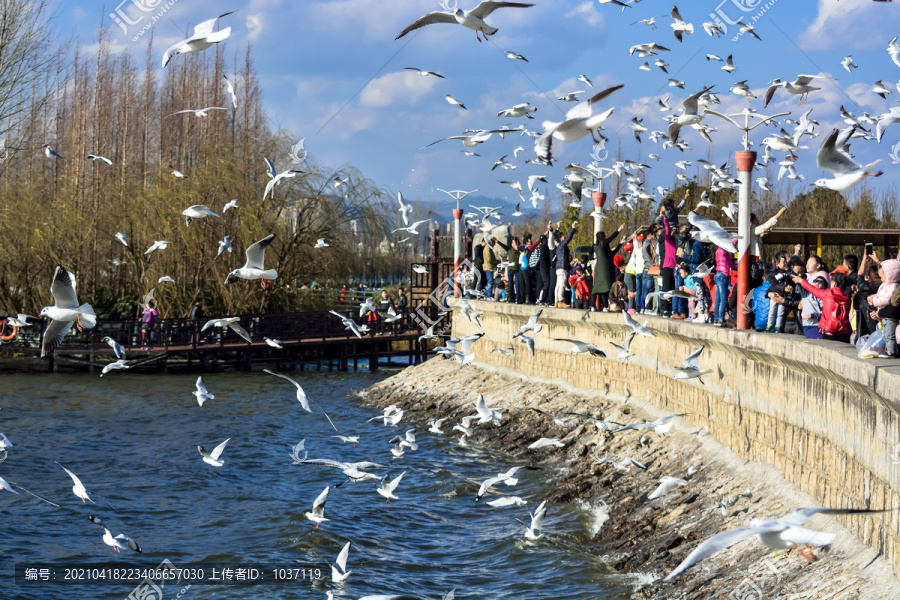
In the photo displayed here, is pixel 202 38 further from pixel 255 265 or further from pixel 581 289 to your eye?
pixel 581 289

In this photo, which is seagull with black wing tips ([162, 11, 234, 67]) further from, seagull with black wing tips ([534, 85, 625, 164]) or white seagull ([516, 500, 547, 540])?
white seagull ([516, 500, 547, 540])

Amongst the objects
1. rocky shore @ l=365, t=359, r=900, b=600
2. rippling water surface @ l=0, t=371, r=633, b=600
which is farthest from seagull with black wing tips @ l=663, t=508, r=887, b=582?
rippling water surface @ l=0, t=371, r=633, b=600

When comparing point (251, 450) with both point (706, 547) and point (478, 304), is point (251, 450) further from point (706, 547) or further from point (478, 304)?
point (706, 547)

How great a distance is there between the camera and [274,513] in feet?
42.8

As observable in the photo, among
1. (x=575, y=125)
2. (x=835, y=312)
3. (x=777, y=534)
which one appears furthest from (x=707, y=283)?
(x=777, y=534)

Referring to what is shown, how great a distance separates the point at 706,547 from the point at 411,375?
22.8m

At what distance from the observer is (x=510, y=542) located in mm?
11125

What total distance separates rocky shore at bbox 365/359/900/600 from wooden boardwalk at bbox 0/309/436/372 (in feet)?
54.7

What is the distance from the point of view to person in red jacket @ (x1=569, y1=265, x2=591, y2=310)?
1797 centimetres

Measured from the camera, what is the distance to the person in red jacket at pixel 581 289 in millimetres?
17969

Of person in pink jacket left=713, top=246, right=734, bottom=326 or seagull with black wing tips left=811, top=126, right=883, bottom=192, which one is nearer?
seagull with black wing tips left=811, top=126, right=883, bottom=192

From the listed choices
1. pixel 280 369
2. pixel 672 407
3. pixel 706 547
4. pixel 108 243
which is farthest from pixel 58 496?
pixel 108 243

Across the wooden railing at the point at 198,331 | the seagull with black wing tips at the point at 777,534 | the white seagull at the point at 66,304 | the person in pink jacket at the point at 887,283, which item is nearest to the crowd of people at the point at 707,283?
the person in pink jacket at the point at 887,283

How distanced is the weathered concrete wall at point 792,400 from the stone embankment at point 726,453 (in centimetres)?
2
